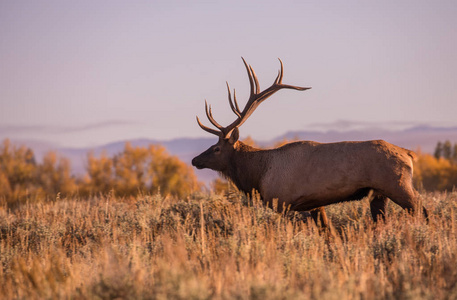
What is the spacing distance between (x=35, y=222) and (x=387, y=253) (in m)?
6.32

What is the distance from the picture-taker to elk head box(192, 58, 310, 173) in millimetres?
9789

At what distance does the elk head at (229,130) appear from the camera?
9.79 metres

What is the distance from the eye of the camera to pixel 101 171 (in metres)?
44.3

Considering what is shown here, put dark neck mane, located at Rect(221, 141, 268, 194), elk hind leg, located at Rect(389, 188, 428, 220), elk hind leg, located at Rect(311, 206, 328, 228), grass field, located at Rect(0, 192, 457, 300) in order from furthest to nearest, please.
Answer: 1. dark neck mane, located at Rect(221, 141, 268, 194)
2. elk hind leg, located at Rect(311, 206, 328, 228)
3. elk hind leg, located at Rect(389, 188, 428, 220)
4. grass field, located at Rect(0, 192, 457, 300)

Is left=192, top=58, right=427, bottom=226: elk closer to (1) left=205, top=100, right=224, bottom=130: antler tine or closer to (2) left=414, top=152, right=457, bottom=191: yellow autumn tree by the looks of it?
(1) left=205, top=100, right=224, bottom=130: antler tine

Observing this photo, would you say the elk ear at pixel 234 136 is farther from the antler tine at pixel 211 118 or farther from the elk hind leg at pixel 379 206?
the elk hind leg at pixel 379 206

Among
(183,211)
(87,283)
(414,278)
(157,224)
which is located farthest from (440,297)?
(183,211)

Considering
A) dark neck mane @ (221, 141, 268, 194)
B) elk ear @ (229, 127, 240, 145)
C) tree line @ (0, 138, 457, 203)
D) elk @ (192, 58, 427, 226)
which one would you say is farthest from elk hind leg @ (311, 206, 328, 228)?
tree line @ (0, 138, 457, 203)

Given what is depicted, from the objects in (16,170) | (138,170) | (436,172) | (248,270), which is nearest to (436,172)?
(436,172)

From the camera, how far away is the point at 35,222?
9.23 meters

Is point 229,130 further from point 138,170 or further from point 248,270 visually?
point 138,170

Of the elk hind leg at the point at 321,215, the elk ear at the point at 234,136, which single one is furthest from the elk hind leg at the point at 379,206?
the elk ear at the point at 234,136

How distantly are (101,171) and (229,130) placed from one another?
36.3m

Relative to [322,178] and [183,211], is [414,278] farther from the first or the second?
[183,211]
